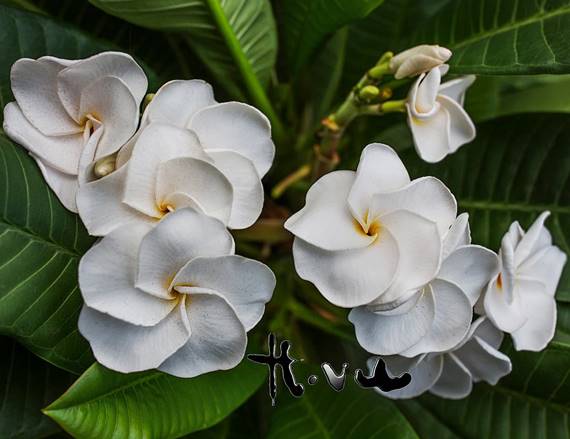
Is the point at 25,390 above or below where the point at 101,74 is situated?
below

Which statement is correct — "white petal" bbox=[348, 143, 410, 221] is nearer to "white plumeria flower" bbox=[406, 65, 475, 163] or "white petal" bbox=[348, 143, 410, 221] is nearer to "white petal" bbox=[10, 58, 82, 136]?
"white plumeria flower" bbox=[406, 65, 475, 163]

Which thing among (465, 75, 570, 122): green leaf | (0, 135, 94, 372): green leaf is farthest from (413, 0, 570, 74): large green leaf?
(0, 135, 94, 372): green leaf

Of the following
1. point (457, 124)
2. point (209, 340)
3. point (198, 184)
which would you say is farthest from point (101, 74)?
point (457, 124)

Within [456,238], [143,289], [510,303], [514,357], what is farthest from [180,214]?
[514,357]

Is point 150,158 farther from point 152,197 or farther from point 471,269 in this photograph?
point 471,269

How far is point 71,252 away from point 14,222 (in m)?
0.06

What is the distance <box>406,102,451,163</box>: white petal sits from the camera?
28.1 inches

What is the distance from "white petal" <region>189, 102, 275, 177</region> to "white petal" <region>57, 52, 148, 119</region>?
0.20 ft

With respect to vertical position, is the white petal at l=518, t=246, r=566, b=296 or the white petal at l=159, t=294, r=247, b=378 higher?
the white petal at l=159, t=294, r=247, b=378

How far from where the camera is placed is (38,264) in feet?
2.03

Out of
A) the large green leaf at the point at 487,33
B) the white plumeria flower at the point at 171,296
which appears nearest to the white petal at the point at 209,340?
the white plumeria flower at the point at 171,296

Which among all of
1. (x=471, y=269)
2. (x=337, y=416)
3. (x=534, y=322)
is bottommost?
(x=337, y=416)

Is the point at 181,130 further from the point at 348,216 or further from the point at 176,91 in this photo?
the point at 348,216

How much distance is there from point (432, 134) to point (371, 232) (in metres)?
0.16
